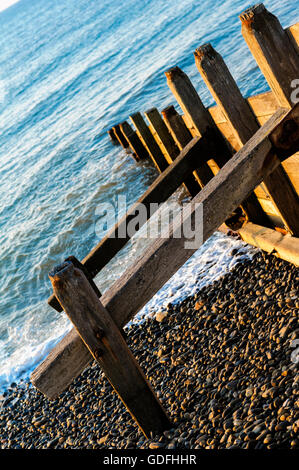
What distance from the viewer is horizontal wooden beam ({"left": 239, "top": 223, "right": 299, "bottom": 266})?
475cm

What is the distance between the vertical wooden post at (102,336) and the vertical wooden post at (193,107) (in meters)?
2.68

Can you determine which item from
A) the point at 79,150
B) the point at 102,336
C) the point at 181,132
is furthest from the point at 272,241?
the point at 79,150

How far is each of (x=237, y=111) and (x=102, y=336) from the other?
8.25 feet

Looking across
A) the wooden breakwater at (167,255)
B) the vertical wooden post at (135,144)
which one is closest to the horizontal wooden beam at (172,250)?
the wooden breakwater at (167,255)

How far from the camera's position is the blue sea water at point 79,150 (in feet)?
29.7

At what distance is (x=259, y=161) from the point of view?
3512 mm

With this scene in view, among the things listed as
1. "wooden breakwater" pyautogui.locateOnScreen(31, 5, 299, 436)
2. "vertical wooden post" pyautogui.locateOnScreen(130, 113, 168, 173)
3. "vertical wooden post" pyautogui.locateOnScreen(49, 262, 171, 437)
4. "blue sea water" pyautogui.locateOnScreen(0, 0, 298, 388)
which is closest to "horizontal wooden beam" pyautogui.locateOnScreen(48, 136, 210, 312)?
"wooden breakwater" pyautogui.locateOnScreen(31, 5, 299, 436)

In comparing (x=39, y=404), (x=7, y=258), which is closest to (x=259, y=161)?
(x=39, y=404)

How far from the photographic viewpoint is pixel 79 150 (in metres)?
18.2

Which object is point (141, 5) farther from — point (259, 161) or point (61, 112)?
point (259, 161)

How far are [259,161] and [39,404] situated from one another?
177 inches

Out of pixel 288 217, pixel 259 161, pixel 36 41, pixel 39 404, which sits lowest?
pixel 39 404

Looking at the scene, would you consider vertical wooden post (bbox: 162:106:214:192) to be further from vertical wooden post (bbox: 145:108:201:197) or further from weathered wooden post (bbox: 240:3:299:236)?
weathered wooden post (bbox: 240:3:299:236)

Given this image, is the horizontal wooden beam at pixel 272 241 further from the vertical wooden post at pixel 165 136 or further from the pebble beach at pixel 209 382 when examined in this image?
the vertical wooden post at pixel 165 136
